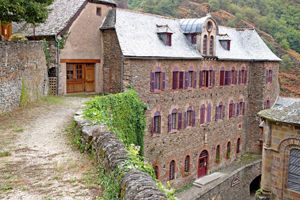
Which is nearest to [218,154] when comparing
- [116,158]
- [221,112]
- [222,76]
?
[221,112]

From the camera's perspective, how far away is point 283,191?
14234 mm

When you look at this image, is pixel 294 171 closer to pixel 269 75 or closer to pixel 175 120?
pixel 175 120

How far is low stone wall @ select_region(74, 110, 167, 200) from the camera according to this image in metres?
4.78

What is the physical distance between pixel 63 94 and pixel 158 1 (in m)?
48.6

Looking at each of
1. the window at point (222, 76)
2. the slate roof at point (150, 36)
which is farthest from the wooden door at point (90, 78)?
the window at point (222, 76)

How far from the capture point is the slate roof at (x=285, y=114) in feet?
44.8

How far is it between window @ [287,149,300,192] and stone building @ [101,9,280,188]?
7.80 m

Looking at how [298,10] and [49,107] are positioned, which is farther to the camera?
[298,10]

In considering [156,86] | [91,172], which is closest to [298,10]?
[156,86]

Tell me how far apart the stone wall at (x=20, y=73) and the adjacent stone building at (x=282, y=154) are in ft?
38.8

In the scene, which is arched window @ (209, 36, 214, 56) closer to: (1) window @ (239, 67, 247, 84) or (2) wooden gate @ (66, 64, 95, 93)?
(1) window @ (239, 67, 247, 84)

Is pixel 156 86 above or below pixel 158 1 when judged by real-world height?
below

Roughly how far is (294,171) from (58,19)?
16334mm

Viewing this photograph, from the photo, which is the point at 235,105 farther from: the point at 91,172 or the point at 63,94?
the point at 91,172
